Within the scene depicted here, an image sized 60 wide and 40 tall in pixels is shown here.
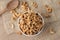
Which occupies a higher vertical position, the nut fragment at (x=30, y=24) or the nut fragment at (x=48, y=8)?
the nut fragment at (x=48, y=8)

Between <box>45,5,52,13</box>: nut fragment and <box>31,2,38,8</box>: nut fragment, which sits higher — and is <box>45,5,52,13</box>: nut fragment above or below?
below

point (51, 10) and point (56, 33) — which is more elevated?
point (51, 10)

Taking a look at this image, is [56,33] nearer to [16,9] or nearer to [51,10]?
[51,10]

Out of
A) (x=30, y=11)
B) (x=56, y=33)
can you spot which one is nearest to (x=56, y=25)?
(x=56, y=33)

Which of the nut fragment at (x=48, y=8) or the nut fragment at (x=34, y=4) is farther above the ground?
the nut fragment at (x=34, y=4)

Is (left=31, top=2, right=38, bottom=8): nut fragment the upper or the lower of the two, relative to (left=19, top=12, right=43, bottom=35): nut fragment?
upper

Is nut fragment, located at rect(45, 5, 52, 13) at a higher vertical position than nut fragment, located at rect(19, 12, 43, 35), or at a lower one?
higher

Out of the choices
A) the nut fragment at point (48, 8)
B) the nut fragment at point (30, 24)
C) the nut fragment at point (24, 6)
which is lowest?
the nut fragment at point (30, 24)

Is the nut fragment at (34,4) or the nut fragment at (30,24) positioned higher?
the nut fragment at (34,4)

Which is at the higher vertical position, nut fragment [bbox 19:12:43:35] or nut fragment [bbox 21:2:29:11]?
nut fragment [bbox 21:2:29:11]

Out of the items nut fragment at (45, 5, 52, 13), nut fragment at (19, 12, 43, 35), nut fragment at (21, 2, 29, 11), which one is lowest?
nut fragment at (19, 12, 43, 35)

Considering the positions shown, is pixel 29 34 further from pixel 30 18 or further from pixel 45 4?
pixel 45 4
